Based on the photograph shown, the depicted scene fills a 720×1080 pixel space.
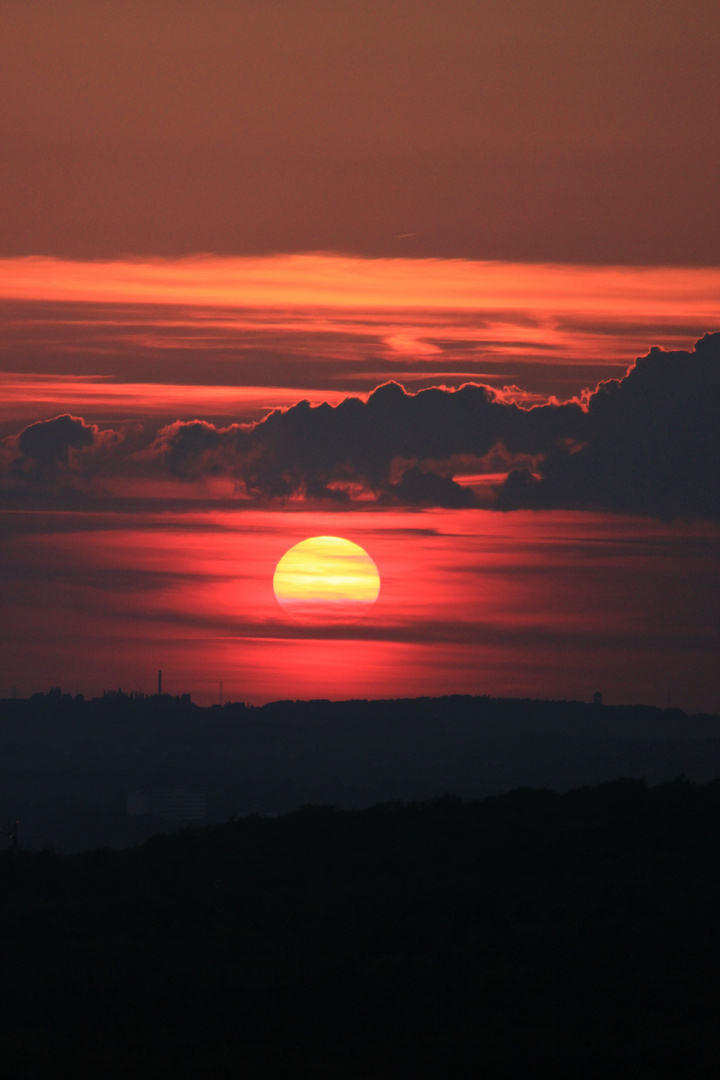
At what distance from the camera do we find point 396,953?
2384 inches

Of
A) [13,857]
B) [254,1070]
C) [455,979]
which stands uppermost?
[13,857]

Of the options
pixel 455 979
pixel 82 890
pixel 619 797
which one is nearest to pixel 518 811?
pixel 619 797

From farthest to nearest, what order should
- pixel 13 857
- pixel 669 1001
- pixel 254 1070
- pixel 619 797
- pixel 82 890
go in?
1. pixel 13 857
2. pixel 619 797
3. pixel 82 890
4. pixel 669 1001
5. pixel 254 1070

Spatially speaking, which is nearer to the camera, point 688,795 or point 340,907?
point 340,907

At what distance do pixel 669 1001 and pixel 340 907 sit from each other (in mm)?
24251

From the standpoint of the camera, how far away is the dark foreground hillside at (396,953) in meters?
46.0

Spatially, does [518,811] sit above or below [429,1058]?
above

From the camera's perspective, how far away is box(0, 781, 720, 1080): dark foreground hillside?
46.0 m

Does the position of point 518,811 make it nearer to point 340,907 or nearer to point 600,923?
point 340,907

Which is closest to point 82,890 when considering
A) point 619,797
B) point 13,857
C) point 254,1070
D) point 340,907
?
point 13,857

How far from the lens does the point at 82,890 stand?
88.2m

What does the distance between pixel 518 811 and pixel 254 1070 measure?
172 ft

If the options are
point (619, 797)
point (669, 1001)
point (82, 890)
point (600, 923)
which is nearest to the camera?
point (669, 1001)

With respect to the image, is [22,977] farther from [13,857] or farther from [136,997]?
[13,857]
